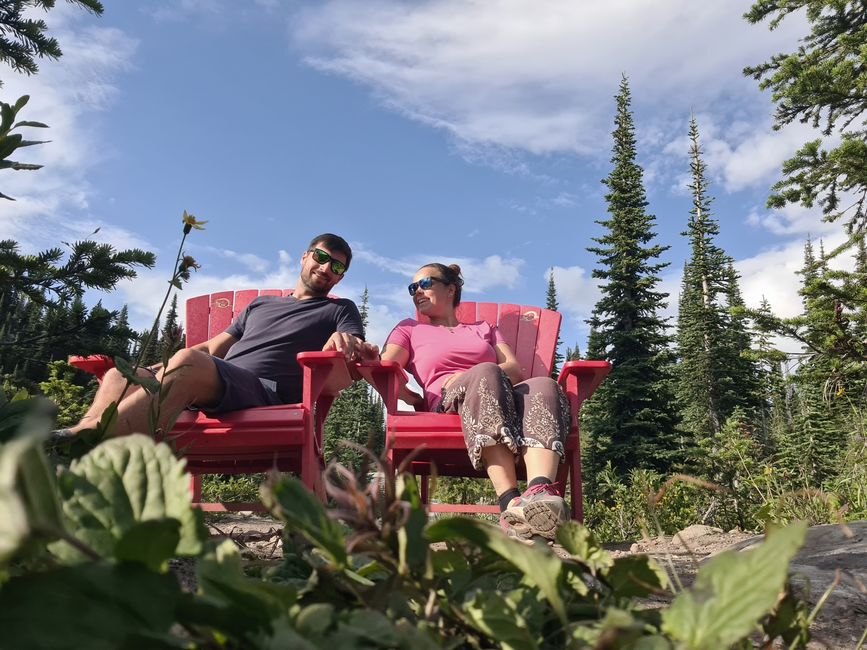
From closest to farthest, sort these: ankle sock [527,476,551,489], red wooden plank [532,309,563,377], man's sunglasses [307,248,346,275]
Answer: ankle sock [527,476,551,489], man's sunglasses [307,248,346,275], red wooden plank [532,309,563,377]

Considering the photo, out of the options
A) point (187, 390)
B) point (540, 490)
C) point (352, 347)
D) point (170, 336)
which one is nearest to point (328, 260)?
point (352, 347)

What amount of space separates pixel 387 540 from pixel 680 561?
267 centimetres

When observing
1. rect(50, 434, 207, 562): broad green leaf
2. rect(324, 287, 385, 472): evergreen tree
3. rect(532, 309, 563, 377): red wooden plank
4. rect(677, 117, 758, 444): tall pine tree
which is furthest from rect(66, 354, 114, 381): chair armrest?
rect(677, 117, 758, 444): tall pine tree

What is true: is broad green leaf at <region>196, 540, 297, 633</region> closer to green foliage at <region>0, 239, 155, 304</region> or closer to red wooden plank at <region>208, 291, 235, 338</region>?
green foliage at <region>0, 239, 155, 304</region>

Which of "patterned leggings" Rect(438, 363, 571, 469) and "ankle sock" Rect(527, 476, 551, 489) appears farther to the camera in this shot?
"patterned leggings" Rect(438, 363, 571, 469)

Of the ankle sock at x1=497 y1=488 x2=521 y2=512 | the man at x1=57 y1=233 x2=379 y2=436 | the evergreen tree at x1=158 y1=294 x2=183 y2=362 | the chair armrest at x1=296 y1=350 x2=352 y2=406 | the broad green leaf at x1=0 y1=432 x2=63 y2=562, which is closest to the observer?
the broad green leaf at x1=0 y1=432 x2=63 y2=562

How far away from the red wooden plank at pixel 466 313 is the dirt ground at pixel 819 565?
6.60ft

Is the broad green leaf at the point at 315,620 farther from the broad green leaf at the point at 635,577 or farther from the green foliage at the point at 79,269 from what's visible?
the green foliage at the point at 79,269

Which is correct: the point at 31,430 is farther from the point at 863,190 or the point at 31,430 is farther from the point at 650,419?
the point at 650,419

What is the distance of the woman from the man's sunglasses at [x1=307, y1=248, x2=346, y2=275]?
49 centimetres

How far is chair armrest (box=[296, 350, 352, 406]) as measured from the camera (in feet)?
10.8

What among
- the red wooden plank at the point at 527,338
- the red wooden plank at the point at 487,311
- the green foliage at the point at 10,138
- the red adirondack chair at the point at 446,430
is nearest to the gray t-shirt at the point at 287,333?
the red adirondack chair at the point at 446,430

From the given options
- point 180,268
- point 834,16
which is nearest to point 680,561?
point 180,268

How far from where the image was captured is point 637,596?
471mm
